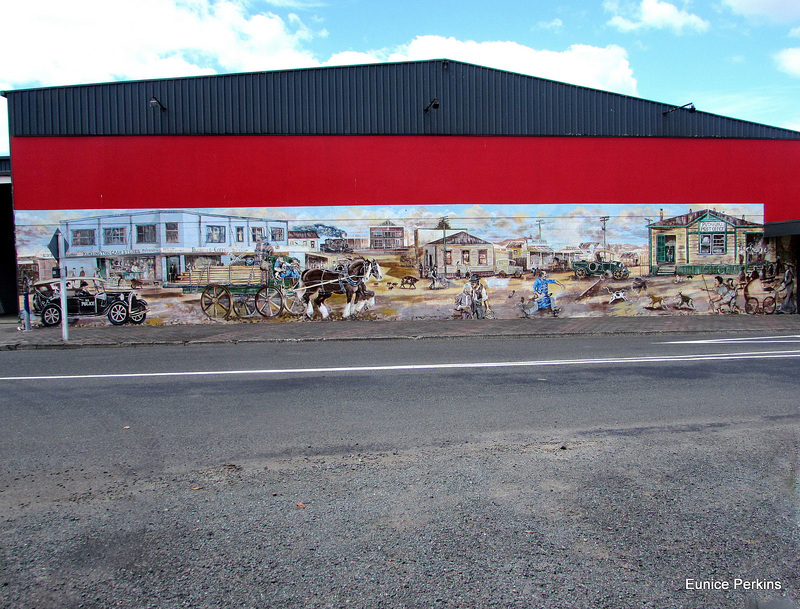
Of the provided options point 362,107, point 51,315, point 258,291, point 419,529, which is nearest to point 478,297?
point 258,291

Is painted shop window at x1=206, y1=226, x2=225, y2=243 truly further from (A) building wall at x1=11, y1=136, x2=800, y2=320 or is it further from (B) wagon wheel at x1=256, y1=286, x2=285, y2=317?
(B) wagon wheel at x1=256, y1=286, x2=285, y2=317

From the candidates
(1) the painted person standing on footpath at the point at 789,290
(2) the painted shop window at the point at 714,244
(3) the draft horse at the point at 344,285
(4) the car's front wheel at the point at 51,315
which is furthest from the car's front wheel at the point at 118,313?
(1) the painted person standing on footpath at the point at 789,290

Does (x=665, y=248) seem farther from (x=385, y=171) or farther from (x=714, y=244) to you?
(x=385, y=171)

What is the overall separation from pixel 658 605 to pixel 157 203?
16091mm

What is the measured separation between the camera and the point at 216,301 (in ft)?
52.5

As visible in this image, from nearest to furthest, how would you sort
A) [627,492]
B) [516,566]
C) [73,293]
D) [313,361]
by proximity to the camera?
[516,566]
[627,492]
[313,361]
[73,293]

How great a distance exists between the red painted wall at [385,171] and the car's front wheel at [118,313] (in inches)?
112

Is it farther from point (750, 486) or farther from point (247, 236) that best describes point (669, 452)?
point (247, 236)

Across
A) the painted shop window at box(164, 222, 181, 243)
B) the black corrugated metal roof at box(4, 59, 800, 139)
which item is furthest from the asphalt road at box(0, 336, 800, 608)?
the black corrugated metal roof at box(4, 59, 800, 139)

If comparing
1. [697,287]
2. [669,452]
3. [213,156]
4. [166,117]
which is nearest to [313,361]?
[669,452]

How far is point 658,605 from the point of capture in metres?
2.67

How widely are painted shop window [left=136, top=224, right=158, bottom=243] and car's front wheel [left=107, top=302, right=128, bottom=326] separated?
1.92m

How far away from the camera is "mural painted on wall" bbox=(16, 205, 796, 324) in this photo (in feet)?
51.8

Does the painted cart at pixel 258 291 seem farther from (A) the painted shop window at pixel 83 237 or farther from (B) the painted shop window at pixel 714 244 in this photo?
(B) the painted shop window at pixel 714 244
